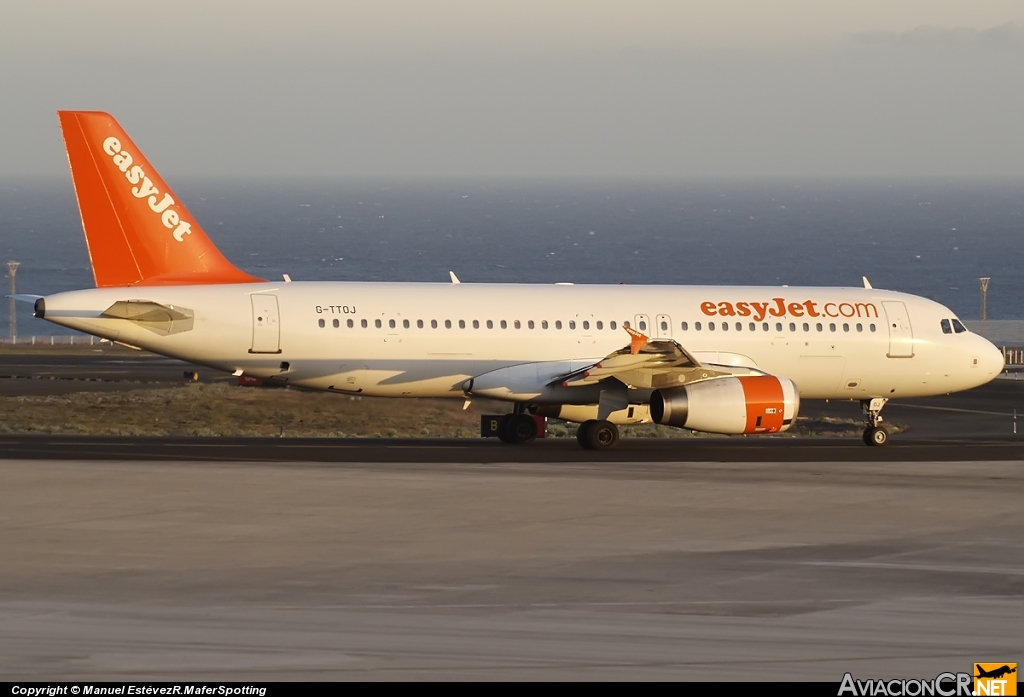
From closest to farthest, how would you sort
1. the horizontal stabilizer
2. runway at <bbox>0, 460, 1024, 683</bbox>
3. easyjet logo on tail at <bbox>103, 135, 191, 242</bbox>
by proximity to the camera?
runway at <bbox>0, 460, 1024, 683</bbox> < the horizontal stabilizer < easyjet logo on tail at <bbox>103, 135, 191, 242</bbox>

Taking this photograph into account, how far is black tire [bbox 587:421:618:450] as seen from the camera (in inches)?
1256

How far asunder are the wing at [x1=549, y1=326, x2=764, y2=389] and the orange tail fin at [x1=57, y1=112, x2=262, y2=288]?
8.12 metres

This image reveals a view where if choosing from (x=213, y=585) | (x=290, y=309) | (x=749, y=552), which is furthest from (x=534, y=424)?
(x=213, y=585)

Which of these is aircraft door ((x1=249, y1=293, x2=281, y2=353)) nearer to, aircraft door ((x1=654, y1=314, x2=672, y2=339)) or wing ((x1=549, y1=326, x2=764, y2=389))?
wing ((x1=549, y1=326, x2=764, y2=389))

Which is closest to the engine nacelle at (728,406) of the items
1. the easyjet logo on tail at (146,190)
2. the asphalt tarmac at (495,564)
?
the asphalt tarmac at (495,564)

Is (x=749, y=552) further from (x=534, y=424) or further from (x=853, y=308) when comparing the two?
(x=853, y=308)

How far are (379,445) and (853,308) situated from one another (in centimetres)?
1149

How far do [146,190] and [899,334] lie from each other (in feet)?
56.2

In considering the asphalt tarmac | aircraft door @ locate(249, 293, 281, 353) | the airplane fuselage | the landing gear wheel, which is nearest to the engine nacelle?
the asphalt tarmac

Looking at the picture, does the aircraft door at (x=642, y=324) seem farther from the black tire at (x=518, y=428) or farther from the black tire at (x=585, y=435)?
the black tire at (x=518, y=428)

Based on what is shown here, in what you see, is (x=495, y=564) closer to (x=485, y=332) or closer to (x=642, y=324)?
(x=485, y=332)

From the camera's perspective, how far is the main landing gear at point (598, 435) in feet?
105

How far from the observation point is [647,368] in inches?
1230

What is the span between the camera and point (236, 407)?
40344 mm
